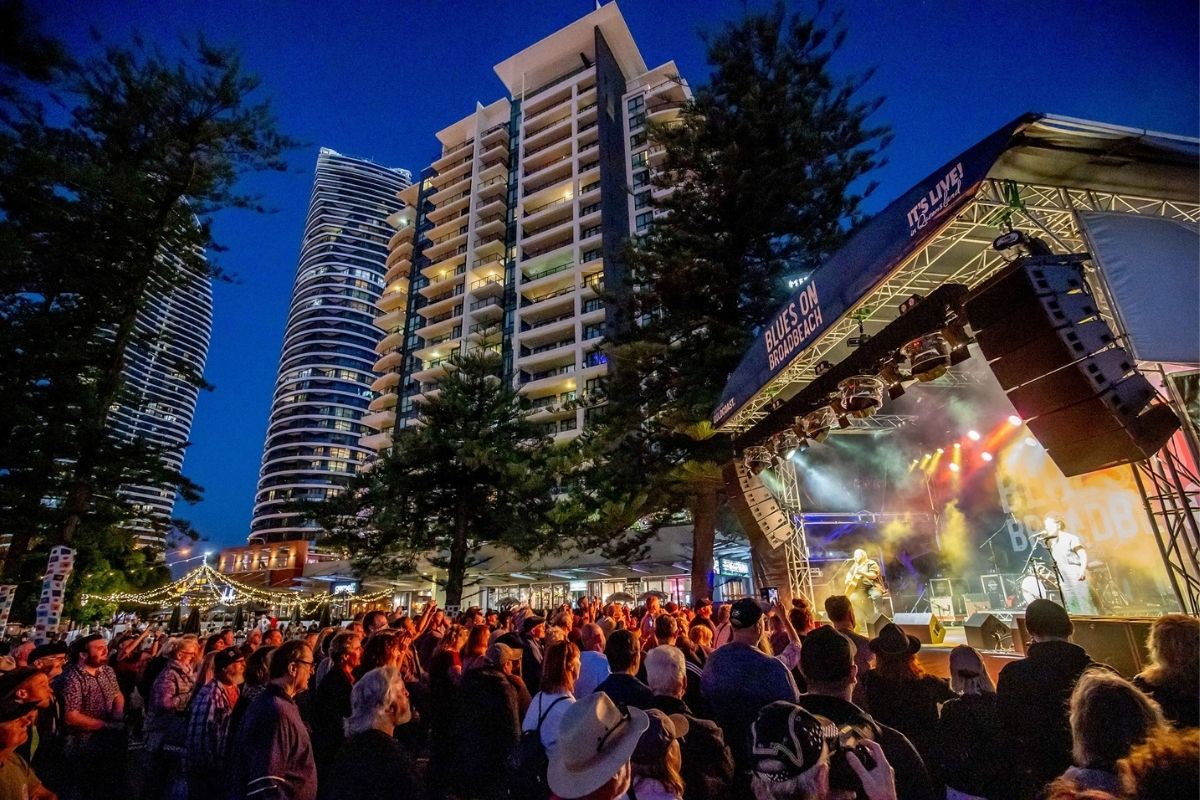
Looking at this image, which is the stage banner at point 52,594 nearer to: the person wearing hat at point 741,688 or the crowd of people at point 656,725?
the crowd of people at point 656,725

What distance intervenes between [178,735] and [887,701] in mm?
5127

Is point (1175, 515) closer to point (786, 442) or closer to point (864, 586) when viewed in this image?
point (786, 442)

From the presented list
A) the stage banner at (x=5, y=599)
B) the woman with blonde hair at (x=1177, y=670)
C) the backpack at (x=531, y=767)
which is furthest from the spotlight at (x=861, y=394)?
the stage banner at (x=5, y=599)

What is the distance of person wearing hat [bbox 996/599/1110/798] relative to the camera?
2.64 meters

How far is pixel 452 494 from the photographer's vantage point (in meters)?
18.6

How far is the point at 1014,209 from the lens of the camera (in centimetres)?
494

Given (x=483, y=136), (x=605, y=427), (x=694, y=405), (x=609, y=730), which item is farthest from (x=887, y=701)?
(x=483, y=136)

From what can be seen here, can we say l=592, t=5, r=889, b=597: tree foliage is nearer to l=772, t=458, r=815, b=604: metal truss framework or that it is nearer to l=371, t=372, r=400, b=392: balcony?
l=772, t=458, r=815, b=604: metal truss framework

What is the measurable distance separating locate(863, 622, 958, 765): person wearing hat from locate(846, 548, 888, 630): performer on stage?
10838mm

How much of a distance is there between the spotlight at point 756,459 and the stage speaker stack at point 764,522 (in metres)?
0.12

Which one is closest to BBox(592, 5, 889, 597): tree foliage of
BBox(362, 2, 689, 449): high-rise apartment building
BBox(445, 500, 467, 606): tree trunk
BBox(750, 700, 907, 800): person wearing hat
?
BBox(445, 500, 467, 606): tree trunk

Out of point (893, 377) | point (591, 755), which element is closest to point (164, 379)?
point (893, 377)

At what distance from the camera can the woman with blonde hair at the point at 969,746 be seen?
269cm

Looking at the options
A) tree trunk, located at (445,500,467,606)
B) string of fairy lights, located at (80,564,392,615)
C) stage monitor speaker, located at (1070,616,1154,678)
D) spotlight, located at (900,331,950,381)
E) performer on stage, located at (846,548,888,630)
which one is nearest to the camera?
stage monitor speaker, located at (1070,616,1154,678)
